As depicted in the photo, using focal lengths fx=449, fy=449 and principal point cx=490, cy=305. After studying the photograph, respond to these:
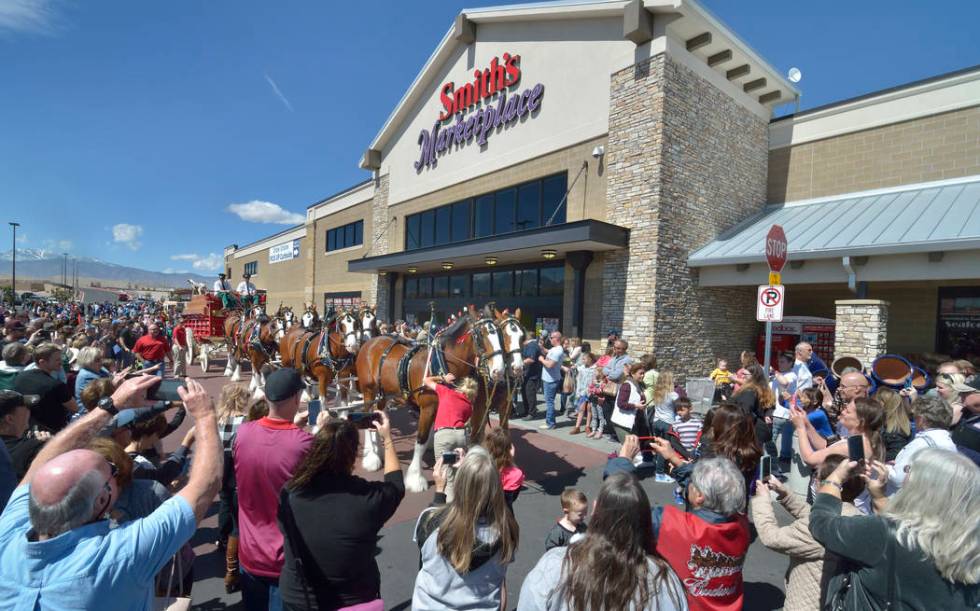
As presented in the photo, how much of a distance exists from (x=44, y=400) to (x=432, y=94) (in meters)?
17.4

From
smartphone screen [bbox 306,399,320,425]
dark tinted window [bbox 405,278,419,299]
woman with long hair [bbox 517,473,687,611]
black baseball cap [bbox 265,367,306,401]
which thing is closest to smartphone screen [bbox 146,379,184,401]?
black baseball cap [bbox 265,367,306,401]

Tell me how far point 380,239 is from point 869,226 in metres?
17.9

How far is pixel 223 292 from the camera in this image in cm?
1650

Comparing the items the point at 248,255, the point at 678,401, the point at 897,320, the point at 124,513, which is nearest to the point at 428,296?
the point at 678,401

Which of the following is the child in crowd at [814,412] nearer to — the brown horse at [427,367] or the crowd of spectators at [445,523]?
the crowd of spectators at [445,523]

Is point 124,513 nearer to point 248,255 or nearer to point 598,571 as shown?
point 598,571

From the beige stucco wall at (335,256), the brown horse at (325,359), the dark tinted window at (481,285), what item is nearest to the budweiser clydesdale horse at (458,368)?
the brown horse at (325,359)

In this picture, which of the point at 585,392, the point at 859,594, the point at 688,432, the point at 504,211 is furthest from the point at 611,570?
the point at 504,211

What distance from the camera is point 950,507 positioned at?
168 cm

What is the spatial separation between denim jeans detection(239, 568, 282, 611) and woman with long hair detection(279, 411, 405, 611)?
1.45 ft

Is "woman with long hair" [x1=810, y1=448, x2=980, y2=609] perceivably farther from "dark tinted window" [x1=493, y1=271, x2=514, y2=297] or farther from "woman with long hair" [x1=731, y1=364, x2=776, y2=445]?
"dark tinted window" [x1=493, y1=271, x2=514, y2=297]

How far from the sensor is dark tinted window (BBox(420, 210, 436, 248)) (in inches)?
738

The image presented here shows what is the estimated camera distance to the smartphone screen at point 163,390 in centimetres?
244

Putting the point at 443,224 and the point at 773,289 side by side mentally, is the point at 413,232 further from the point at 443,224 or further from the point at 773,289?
the point at 773,289
